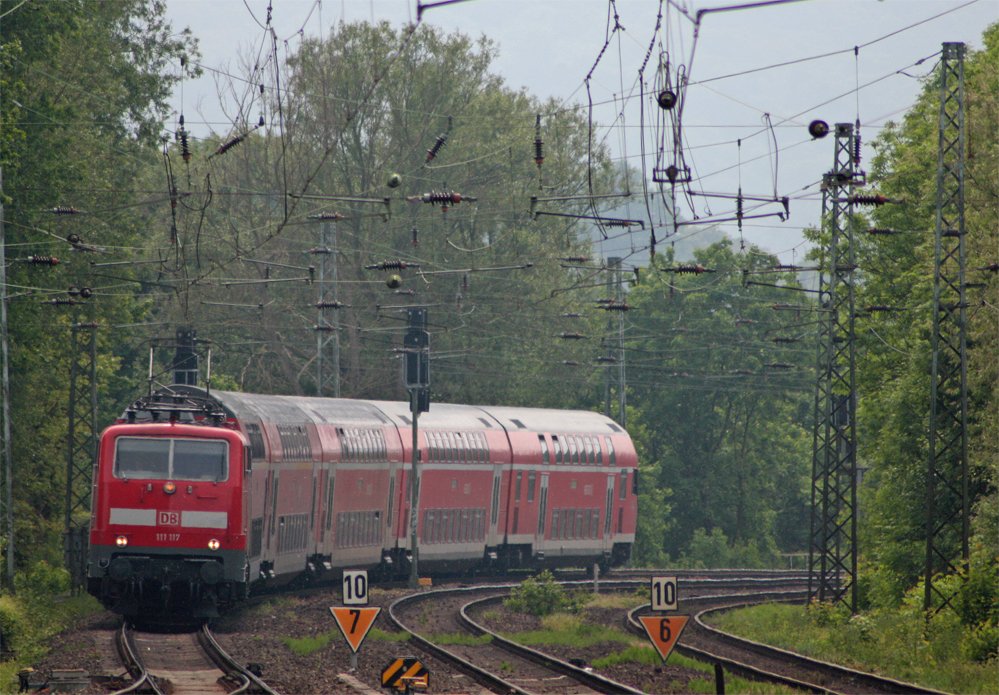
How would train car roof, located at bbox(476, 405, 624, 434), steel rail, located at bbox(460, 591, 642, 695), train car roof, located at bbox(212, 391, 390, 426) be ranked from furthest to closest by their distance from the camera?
train car roof, located at bbox(476, 405, 624, 434) < train car roof, located at bbox(212, 391, 390, 426) < steel rail, located at bbox(460, 591, 642, 695)

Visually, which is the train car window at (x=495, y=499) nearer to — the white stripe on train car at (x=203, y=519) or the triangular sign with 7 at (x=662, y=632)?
the white stripe on train car at (x=203, y=519)

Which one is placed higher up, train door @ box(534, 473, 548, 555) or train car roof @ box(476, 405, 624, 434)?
train car roof @ box(476, 405, 624, 434)

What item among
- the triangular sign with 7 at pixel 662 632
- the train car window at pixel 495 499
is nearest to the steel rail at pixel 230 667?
the triangular sign with 7 at pixel 662 632

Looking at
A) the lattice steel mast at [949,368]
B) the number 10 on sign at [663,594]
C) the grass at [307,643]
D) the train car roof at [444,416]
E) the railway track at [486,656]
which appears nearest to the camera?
the number 10 on sign at [663,594]

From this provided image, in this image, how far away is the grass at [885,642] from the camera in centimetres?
2539

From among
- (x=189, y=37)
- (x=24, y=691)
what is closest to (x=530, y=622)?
(x=24, y=691)

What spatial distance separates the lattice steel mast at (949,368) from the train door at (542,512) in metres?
14.3

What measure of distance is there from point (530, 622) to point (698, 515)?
152 feet

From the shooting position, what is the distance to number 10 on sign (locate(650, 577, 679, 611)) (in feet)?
76.9

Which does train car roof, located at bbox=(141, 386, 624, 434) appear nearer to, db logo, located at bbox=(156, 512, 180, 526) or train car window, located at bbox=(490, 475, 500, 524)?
train car window, located at bbox=(490, 475, 500, 524)

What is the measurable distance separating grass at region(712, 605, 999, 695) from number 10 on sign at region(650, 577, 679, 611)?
175 inches

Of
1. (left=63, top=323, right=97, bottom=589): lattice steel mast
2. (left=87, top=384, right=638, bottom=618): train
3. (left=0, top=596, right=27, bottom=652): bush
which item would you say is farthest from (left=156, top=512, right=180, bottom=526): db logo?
(left=63, top=323, right=97, bottom=589): lattice steel mast

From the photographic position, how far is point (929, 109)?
4559 cm

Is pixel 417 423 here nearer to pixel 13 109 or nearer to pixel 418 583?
pixel 418 583
